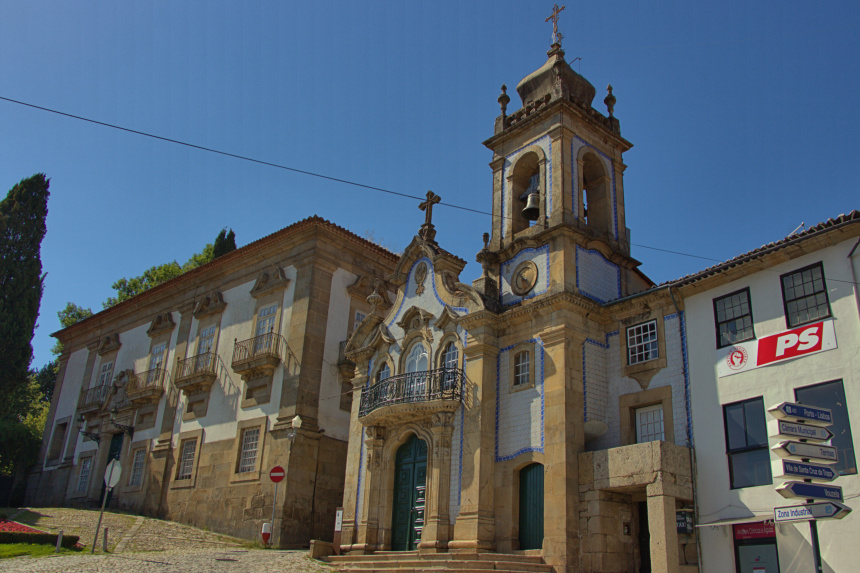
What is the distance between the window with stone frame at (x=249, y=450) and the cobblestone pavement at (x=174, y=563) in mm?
4328

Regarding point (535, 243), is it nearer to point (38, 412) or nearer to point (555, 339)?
point (555, 339)

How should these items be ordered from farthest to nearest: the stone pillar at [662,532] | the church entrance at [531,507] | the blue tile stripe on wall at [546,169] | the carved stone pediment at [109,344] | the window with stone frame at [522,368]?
the carved stone pediment at [109,344] < the blue tile stripe on wall at [546,169] < the window with stone frame at [522,368] < the church entrance at [531,507] < the stone pillar at [662,532]

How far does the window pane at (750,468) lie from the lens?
14436 mm

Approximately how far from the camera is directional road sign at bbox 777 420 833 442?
28.1ft

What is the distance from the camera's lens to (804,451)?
28.3 ft

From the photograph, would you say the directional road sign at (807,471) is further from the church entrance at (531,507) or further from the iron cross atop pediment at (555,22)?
the iron cross atop pediment at (555,22)

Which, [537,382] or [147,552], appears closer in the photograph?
[537,382]

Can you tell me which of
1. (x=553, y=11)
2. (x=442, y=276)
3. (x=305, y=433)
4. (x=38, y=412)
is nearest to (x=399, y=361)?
(x=442, y=276)

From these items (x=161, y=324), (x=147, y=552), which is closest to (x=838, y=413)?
(x=147, y=552)

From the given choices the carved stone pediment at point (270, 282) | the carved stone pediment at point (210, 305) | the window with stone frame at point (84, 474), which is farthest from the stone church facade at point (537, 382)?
the window with stone frame at point (84, 474)

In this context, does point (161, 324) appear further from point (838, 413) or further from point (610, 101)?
point (838, 413)

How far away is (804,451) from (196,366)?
23505 mm

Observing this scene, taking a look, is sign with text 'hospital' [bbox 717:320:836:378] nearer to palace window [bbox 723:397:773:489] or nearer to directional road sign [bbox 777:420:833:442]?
palace window [bbox 723:397:773:489]

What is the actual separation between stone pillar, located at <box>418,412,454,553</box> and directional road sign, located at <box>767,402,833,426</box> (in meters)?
11.2
